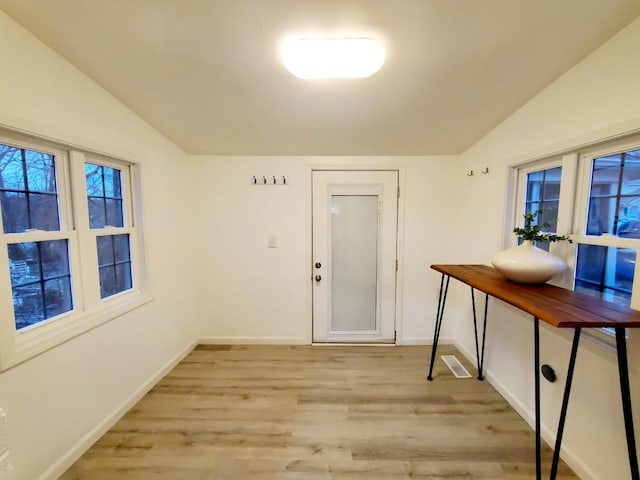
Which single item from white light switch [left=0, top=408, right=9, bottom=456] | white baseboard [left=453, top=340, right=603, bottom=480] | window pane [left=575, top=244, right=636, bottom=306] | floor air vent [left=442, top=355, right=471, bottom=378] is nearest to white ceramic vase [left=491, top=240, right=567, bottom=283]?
window pane [left=575, top=244, right=636, bottom=306]

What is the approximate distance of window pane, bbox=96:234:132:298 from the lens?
196 cm

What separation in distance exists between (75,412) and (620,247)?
3.23m

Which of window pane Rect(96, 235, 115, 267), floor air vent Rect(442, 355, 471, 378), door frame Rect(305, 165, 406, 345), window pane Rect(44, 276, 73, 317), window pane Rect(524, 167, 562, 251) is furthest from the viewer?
door frame Rect(305, 165, 406, 345)

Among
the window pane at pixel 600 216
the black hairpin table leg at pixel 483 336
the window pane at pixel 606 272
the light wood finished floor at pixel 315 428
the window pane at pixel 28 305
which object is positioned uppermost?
the window pane at pixel 600 216

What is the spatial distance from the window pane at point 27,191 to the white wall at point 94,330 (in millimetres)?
189

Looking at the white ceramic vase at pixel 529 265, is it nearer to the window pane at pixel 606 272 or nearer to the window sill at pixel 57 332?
the window pane at pixel 606 272

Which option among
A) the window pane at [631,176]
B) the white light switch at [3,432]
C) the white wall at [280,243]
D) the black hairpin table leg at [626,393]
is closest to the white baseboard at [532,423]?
the black hairpin table leg at [626,393]

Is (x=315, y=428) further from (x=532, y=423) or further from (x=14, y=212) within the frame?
(x=14, y=212)

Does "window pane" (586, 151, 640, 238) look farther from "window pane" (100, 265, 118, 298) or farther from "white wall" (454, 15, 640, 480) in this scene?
"window pane" (100, 265, 118, 298)

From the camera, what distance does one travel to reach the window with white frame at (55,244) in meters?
1.36

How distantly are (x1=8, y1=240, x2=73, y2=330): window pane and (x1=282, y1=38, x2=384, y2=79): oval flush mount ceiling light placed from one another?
1.79 m

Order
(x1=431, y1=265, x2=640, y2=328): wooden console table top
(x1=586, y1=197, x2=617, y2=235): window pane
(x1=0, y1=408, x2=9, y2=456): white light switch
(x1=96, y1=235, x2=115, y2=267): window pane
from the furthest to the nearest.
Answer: (x1=96, y1=235, x2=115, y2=267): window pane
(x1=586, y1=197, x2=617, y2=235): window pane
(x1=431, y1=265, x2=640, y2=328): wooden console table top
(x1=0, y1=408, x2=9, y2=456): white light switch

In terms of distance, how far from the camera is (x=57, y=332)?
1.52m

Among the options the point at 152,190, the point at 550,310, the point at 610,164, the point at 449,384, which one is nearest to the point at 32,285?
the point at 152,190
